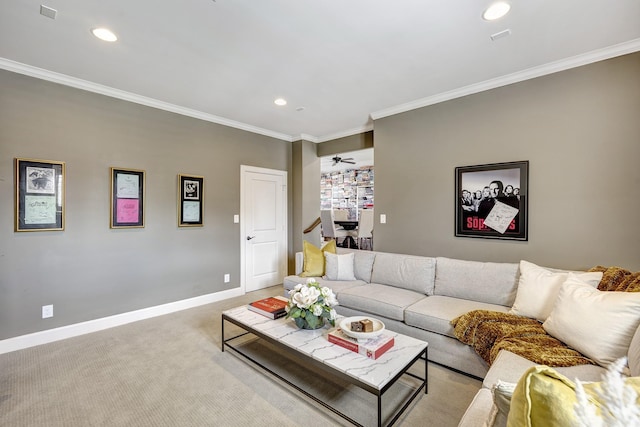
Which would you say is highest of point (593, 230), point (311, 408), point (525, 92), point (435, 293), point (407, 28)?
point (407, 28)

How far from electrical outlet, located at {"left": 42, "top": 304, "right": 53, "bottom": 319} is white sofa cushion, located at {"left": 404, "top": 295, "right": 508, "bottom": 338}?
11.4 feet

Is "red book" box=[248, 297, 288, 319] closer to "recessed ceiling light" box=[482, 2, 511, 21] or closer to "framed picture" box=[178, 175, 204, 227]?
"framed picture" box=[178, 175, 204, 227]

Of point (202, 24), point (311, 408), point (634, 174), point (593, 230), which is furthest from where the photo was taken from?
point (593, 230)

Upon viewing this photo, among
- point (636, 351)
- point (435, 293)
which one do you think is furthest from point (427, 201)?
point (636, 351)

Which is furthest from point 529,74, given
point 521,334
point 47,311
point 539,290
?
point 47,311

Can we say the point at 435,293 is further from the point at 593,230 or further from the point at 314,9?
the point at 314,9

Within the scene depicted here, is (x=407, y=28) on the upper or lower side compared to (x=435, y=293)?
upper

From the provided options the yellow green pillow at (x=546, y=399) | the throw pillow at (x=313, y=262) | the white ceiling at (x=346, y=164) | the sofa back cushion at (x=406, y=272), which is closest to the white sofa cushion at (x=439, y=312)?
the sofa back cushion at (x=406, y=272)

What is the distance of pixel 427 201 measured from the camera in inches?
140

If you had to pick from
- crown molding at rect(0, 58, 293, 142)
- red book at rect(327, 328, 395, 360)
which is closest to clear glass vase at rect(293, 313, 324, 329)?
red book at rect(327, 328, 395, 360)

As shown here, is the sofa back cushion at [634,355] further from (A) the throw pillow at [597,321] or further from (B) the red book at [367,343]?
(B) the red book at [367,343]

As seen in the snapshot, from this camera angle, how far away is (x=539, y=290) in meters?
2.20

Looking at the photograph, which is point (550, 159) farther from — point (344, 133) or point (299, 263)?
point (299, 263)

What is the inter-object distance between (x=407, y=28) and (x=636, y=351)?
2348 mm
